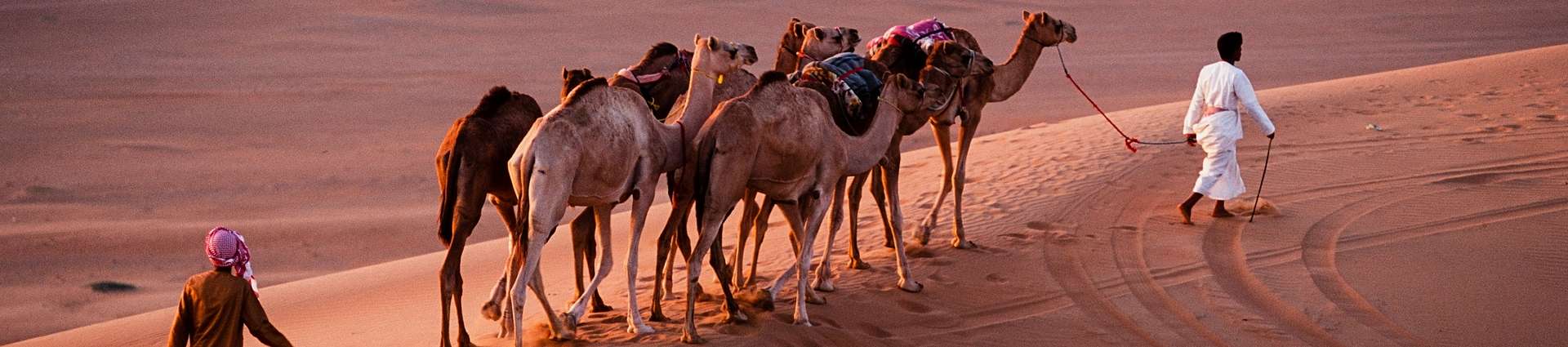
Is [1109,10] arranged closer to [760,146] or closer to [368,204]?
[368,204]

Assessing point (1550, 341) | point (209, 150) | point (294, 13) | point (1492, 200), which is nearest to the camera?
point (1550, 341)

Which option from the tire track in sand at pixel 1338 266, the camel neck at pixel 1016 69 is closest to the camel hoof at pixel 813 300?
the camel neck at pixel 1016 69

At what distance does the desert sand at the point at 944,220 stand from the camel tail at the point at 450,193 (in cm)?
119

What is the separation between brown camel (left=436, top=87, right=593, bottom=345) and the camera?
8023 millimetres

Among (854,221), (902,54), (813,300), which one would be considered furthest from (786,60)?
(813,300)

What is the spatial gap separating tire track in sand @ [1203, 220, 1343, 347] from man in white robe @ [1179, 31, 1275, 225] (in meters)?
0.30

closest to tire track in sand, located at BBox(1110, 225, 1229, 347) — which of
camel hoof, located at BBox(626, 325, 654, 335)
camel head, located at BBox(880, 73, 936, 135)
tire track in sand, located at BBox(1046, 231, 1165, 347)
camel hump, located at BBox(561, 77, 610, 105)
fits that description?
tire track in sand, located at BBox(1046, 231, 1165, 347)

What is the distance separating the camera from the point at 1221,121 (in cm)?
1150

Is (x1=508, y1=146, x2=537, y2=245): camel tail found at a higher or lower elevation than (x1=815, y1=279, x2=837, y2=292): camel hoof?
higher

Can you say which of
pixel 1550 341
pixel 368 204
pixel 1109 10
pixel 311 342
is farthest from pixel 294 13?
pixel 1550 341

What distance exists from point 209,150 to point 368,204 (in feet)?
13.5

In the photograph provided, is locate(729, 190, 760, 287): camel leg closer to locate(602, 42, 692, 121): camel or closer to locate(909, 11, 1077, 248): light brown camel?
locate(602, 42, 692, 121): camel

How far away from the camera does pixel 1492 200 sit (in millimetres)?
12336

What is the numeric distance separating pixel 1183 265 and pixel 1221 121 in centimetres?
150
